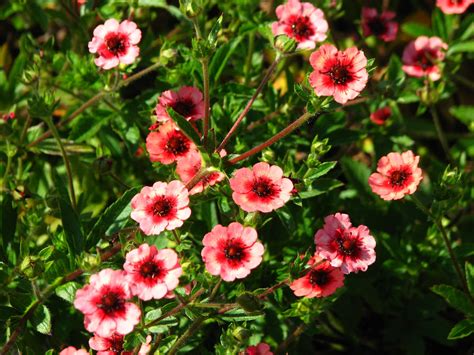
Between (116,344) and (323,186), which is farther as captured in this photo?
(323,186)

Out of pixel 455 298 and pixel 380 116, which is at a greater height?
pixel 380 116

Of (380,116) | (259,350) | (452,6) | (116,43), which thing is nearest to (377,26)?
(452,6)

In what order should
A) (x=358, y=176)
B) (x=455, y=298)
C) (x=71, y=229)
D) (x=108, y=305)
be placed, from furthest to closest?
1. (x=358, y=176)
2. (x=455, y=298)
3. (x=71, y=229)
4. (x=108, y=305)

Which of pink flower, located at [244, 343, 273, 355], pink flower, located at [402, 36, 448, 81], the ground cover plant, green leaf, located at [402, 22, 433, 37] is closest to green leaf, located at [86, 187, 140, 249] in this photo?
the ground cover plant

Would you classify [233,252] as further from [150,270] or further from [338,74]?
[338,74]

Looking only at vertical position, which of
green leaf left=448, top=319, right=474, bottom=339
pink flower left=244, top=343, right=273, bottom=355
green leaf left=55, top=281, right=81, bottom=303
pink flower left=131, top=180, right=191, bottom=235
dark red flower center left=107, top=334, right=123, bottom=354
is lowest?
green leaf left=448, top=319, right=474, bottom=339

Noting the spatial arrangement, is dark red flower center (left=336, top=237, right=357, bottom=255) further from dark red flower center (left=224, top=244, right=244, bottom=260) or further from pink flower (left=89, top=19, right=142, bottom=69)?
pink flower (left=89, top=19, right=142, bottom=69)

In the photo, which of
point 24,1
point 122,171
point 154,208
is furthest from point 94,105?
point 154,208
